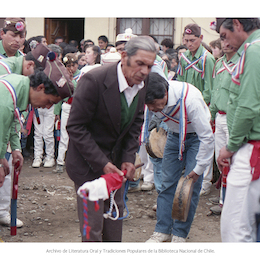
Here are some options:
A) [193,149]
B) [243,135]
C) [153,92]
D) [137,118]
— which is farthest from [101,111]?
[193,149]

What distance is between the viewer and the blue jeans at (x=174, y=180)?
12.6 ft

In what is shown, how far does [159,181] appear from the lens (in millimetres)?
5172

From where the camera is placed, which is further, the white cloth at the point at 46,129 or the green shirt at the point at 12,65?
the white cloth at the point at 46,129

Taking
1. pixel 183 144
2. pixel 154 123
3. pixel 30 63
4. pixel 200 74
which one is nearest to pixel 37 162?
pixel 154 123

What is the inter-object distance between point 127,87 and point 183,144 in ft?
3.95

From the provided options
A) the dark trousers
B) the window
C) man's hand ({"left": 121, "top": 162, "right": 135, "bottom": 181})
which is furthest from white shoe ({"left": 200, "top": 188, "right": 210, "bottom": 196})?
the window

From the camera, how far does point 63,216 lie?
4867 millimetres

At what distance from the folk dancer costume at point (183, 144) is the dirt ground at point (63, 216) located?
0.50 m

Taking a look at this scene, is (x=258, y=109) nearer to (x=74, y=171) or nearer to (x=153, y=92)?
(x=153, y=92)

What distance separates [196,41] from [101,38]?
5242mm

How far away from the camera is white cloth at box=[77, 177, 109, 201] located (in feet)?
8.18

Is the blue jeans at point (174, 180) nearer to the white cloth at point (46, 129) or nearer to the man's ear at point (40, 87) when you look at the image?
the man's ear at point (40, 87)

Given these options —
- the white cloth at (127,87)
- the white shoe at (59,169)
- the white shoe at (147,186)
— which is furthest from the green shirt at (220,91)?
the white shoe at (59,169)

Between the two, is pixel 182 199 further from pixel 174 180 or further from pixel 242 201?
pixel 242 201
